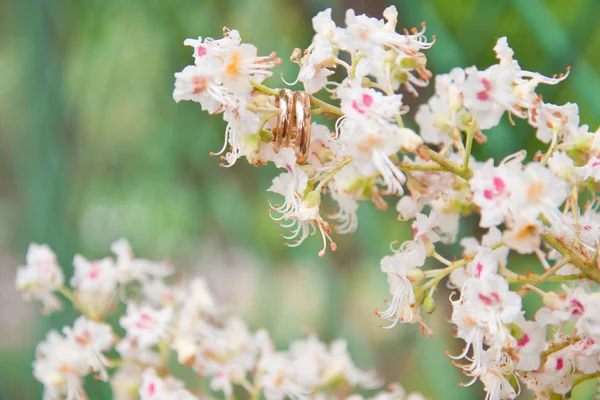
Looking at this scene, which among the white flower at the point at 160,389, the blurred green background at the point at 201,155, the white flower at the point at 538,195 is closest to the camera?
the white flower at the point at 538,195

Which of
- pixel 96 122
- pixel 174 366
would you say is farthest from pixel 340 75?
pixel 96 122

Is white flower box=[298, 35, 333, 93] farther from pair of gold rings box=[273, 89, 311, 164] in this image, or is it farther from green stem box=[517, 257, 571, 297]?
green stem box=[517, 257, 571, 297]

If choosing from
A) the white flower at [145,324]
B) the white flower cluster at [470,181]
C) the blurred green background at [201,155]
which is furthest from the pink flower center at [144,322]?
the blurred green background at [201,155]

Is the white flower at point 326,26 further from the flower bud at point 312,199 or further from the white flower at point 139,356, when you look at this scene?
the white flower at point 139,356

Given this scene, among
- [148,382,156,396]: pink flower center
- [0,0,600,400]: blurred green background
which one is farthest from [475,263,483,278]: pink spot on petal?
[0,0,600,400]: blurred green background

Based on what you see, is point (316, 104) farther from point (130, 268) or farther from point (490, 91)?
point (130, 268)

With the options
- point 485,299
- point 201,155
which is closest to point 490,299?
point 485,299

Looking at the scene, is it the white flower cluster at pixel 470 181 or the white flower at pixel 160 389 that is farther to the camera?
the white flower at pixel 160 389

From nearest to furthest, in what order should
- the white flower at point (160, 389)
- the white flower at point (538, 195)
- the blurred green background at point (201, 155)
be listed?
the white flower at point (538, 195) < the white flower at point (160, 389) < the blurred green background at point (201, 155)

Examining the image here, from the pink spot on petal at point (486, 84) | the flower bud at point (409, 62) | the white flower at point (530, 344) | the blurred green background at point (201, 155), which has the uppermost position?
the blurred green background at point (201, 155)
